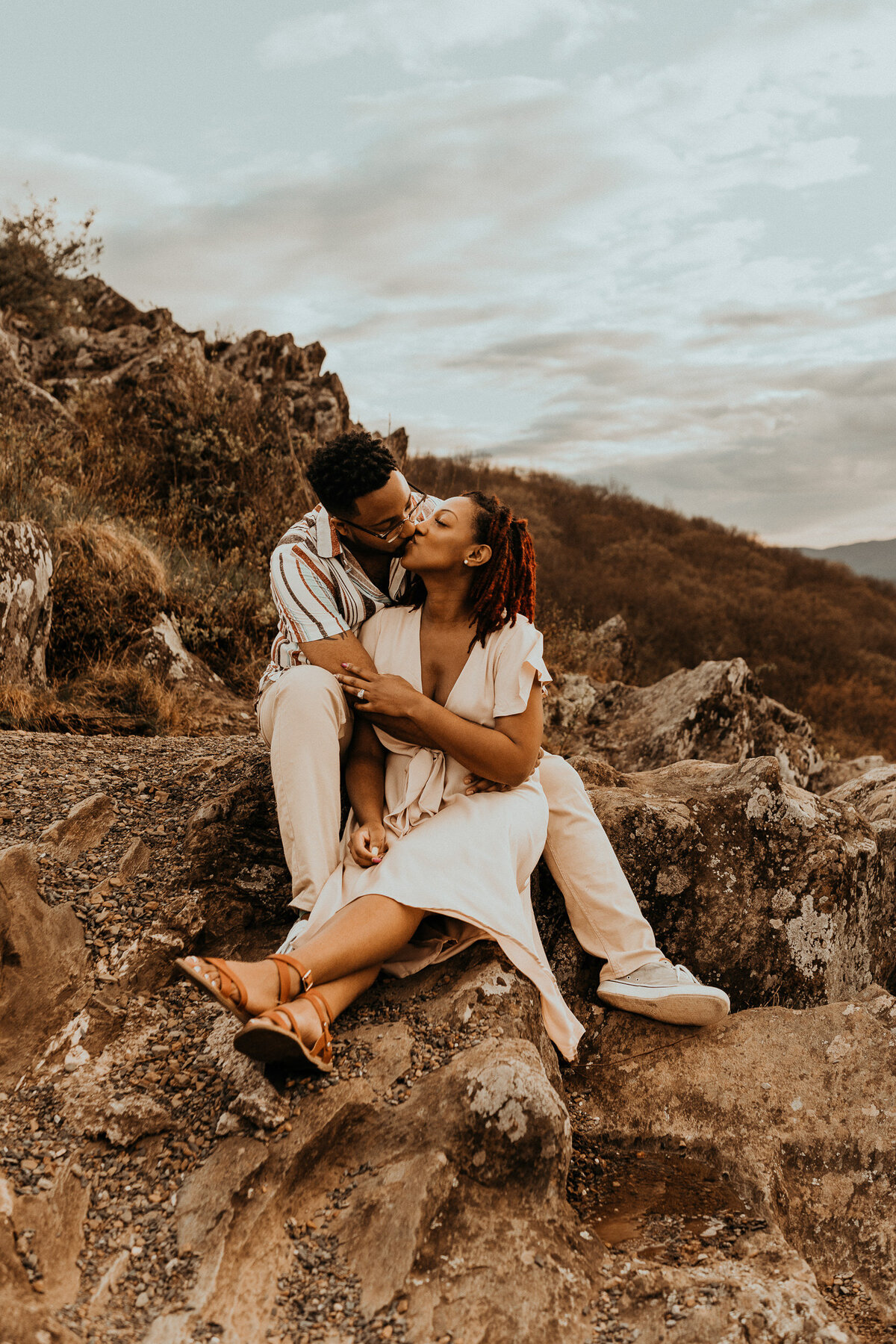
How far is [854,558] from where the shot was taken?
101000 millimetres

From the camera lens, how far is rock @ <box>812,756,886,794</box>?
7418mm

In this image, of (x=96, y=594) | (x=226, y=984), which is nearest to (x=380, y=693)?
(x=226, y=984)

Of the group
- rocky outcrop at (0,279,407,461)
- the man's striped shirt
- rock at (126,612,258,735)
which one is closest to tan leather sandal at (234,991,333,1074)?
the man's striped shirt

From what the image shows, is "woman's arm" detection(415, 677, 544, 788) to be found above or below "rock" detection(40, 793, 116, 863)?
above

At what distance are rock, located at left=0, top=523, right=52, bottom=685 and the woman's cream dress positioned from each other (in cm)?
310

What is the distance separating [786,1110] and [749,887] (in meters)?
1.00

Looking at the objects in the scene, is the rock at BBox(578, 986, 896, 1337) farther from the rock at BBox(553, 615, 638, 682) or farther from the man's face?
the rock at BBox(553, 615, 638, 682)

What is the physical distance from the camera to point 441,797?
3.10 m

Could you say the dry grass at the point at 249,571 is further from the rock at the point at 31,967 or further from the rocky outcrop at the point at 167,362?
the rock at the point at 31,967

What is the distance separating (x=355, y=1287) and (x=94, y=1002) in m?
1.18

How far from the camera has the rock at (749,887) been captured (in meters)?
3.63

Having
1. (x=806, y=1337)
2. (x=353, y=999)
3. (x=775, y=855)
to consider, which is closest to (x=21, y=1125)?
(x=353, y=999)

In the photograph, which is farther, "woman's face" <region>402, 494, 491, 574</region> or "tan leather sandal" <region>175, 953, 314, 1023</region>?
"woman's face" <region>402, 494, 491, 574</region>

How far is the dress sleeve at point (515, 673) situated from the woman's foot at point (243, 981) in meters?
1.09
